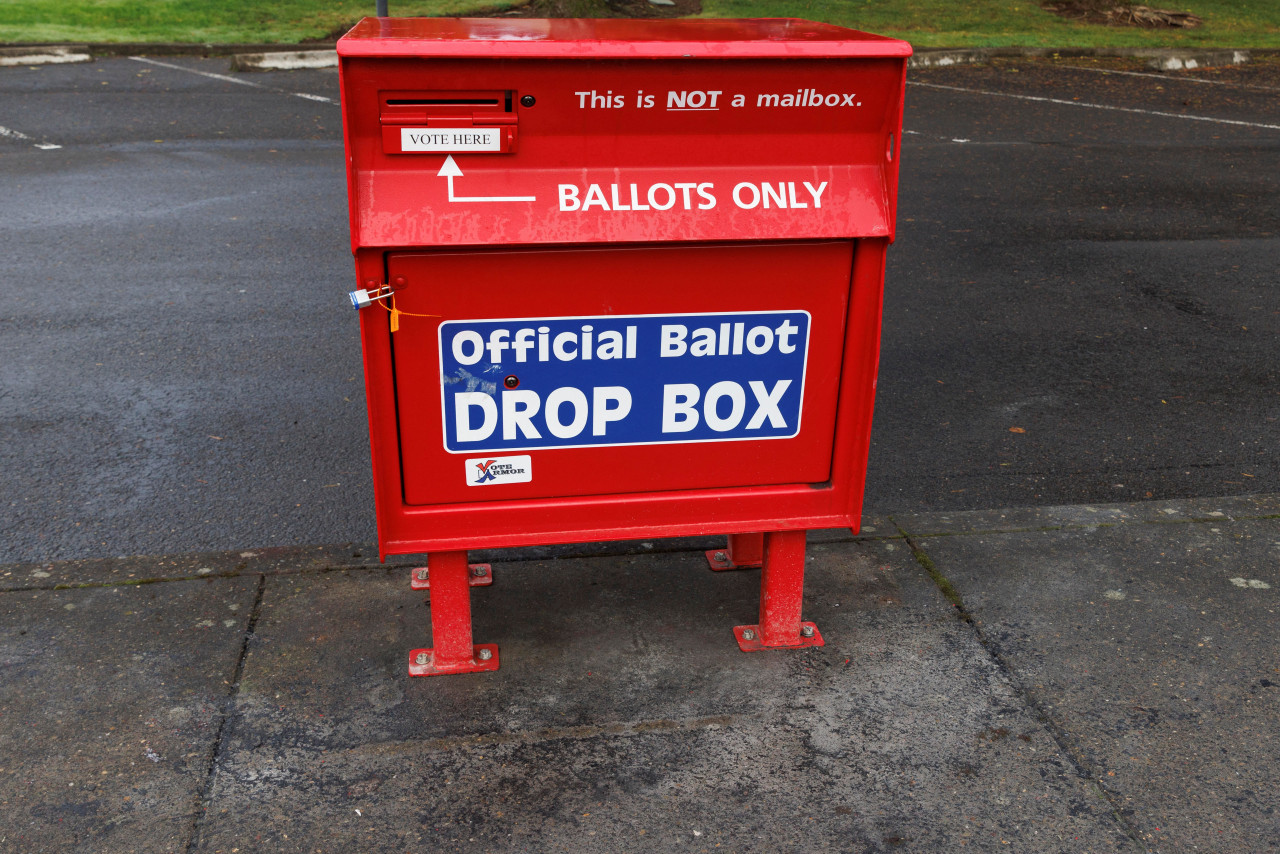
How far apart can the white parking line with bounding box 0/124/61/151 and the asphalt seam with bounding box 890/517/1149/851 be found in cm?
841

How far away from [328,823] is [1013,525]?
2486 millimetres

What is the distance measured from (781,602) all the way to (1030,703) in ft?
2.37

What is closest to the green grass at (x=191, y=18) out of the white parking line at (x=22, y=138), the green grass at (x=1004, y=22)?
the white parking line at (x=22, y=138)

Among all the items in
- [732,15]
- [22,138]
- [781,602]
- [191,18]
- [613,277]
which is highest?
[613,277]

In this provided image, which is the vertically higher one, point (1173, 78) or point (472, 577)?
A: point (1173, 78)

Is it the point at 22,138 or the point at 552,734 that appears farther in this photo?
the point at 22,138

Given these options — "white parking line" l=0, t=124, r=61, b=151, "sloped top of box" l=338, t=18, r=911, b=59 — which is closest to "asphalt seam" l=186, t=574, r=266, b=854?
"sloped top of box" l=338, t=18, r=911, b=59

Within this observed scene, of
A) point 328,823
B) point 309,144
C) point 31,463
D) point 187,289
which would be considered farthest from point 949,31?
point 328,823

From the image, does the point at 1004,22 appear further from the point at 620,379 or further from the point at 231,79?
the point at 620,379

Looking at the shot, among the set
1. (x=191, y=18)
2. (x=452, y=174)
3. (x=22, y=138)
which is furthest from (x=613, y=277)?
(x=191, y=18)

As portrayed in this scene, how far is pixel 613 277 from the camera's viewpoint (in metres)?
2.69

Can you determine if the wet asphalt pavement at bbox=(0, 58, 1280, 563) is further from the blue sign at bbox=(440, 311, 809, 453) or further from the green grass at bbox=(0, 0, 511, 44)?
the green grass at bbox=(0, 0, 511, 44)

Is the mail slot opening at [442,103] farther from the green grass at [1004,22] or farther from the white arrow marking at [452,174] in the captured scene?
the green grass at [1004,22]

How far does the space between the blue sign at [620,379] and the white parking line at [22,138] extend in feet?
26.6
